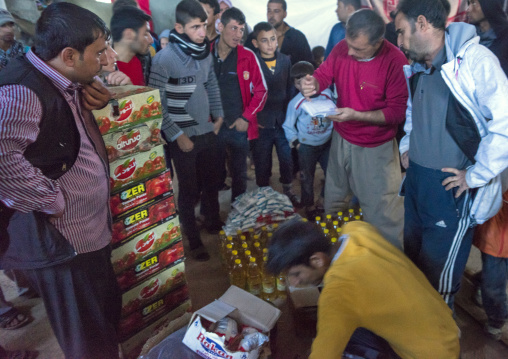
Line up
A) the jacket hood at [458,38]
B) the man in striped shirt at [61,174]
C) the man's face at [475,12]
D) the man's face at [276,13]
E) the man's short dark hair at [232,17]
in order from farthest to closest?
the man's face at [276,13]
the man's short dark hair at [232,17]
the man's face at [475,12]
the jacket hood at [458,38]
the man in striped shirt at [61,174]

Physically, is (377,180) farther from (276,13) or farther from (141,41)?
(276,13)

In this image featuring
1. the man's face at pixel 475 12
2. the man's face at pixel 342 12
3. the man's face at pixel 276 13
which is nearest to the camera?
the man's face at pixel 475 12

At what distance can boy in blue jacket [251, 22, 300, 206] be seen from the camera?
11.2 feet

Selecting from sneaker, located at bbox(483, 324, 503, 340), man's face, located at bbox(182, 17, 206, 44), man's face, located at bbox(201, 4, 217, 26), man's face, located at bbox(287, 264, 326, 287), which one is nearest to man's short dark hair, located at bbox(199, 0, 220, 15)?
man's face, located at bbox(201, 4, 217, 26)

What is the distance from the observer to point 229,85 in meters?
3.25

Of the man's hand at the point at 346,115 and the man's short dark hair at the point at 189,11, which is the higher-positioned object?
the man's short dark hair at the point at 189,11

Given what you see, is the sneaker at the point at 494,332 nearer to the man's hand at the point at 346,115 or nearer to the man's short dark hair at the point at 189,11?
the man's hand at the point at 346,115

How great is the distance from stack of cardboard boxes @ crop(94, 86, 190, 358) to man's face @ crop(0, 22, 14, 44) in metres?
1.59

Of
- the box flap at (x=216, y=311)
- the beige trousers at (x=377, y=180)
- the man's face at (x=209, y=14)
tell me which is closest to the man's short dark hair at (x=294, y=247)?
the box flap at (x=216, y=311)

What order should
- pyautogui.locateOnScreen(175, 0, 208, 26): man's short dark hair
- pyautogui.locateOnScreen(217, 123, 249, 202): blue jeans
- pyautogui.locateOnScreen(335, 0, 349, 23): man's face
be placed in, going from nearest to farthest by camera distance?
pyautogui.locateOnScreen(175, 0, 208, 26): man's short dark hair → pyautogui.locateOnScreen(217, 123, 249, 202): blue jeans → pyautogui.locateOnScreen(335, 0, 349, 23): man's face

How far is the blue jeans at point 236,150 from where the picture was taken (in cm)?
333

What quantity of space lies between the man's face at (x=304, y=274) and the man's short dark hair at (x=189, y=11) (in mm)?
1909

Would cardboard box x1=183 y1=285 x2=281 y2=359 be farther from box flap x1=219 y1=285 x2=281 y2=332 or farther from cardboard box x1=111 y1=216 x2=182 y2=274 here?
cardboard box x1=111 y1=216 x2=182 y2=274

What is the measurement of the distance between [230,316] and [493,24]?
9.05 feet
